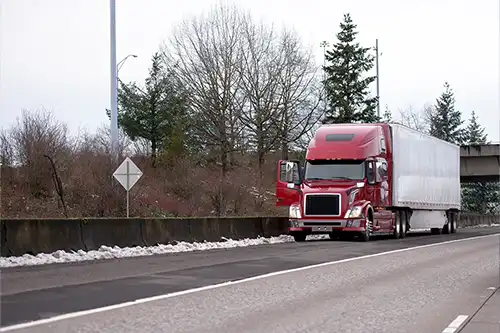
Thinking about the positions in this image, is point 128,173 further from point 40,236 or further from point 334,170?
point 334,170

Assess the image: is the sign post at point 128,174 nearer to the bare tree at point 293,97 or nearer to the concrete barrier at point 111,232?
the concrete barrier at point 111,232

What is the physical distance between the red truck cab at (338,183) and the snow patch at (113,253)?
2528mm

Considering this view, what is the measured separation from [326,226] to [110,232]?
10.9 metres

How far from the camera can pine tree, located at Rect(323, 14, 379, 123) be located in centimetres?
6119

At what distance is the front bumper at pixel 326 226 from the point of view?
27.8m

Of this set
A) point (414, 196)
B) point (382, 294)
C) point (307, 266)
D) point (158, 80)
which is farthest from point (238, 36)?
point (382, 294)

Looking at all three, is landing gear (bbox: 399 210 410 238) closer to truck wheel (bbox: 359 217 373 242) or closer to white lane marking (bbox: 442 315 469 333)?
truck wheel (bbox: 359 217 373 242)

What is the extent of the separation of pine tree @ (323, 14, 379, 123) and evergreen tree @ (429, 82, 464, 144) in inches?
1224

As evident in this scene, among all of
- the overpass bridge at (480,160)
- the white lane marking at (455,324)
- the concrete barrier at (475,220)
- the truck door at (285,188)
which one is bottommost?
the concrete barrier at (475,220)

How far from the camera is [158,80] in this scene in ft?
178

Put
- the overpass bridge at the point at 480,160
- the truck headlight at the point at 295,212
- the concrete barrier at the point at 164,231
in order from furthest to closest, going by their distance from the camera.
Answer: the overpass bridge at the point at 480,160 < the truck headlight at the point at 295,212 < the concrete barrier at the point at 164,231

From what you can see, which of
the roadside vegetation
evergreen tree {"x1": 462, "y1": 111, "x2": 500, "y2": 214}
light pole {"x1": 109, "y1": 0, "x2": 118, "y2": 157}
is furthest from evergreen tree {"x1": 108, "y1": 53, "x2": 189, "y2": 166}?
evergreen tree {"x1": 462, "y1": 111, "x2": 500, "y2": 214}

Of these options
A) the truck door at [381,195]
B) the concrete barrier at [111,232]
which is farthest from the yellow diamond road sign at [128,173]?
the truck door at [381,195]

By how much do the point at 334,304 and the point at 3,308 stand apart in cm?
456
